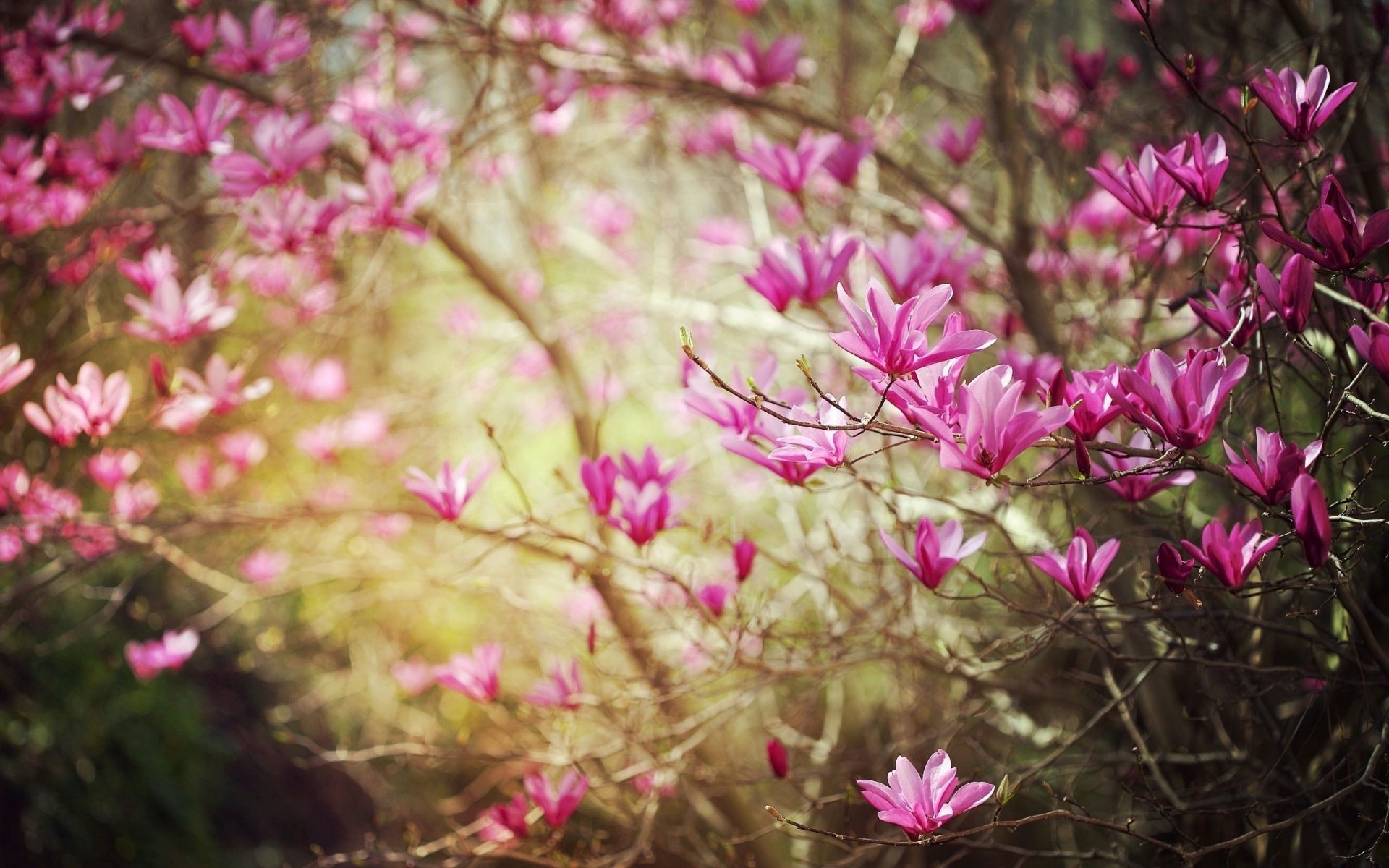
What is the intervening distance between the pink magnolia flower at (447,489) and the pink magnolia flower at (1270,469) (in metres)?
0.91

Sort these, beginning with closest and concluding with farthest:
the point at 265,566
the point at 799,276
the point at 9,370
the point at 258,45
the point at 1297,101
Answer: the point at 1297,101 < the point at 799,276 < the point at 9,370 < the point at 258,45 < the point at 265,566

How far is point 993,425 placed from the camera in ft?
2.46

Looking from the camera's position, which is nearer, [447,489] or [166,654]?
[447,489]

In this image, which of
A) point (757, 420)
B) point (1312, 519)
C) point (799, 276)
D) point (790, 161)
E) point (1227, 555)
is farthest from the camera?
point (790, 161)

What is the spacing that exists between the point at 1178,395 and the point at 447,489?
94 cm

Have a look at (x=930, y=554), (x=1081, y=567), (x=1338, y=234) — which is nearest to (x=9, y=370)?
(x=930, y=554)

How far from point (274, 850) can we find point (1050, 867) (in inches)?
99.5

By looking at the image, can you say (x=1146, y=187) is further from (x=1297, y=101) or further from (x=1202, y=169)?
(x=1297, y=101)

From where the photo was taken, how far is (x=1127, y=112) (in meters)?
2.02

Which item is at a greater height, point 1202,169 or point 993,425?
point 1202,169

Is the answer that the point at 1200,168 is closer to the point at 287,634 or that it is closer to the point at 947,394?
the point at 947,394

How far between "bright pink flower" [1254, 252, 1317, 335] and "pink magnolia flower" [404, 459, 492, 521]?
98 centimetres

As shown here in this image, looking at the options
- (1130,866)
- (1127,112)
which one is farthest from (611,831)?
(1127,112)

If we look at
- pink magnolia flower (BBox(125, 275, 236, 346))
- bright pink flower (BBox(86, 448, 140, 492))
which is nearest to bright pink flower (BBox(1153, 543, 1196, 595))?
pink magnolia flower (BBox(125, 275, 236, 346))
